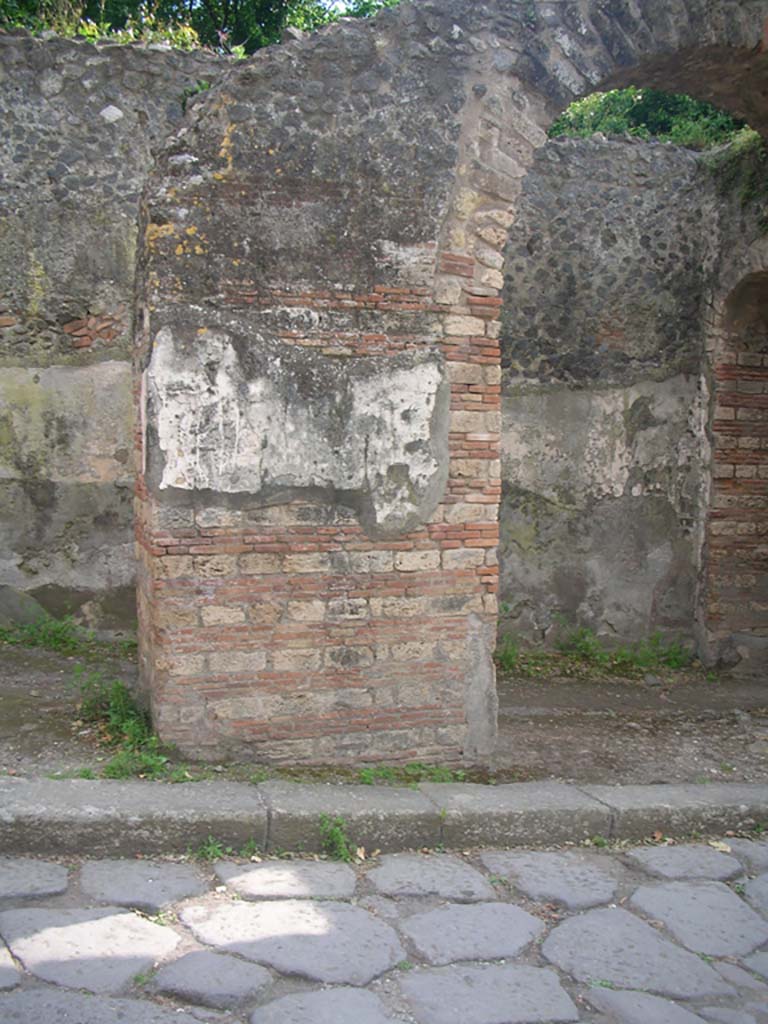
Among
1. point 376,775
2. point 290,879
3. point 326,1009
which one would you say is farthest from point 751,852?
point 326,1009

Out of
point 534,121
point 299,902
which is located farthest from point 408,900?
point 534,121

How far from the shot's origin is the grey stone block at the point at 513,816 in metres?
3.79

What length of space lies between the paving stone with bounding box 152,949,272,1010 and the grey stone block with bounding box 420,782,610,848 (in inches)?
46.5

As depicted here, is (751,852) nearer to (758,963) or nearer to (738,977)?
(758,963)

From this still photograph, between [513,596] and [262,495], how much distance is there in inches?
122

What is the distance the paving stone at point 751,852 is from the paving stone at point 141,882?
2111 millimetres

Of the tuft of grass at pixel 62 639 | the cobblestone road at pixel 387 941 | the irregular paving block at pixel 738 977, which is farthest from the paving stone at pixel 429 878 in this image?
the tuft of grass at pixel 62 639

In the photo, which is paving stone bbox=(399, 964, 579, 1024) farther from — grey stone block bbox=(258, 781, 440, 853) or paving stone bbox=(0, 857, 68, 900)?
paving stone bbox=(0, 857, 68, 900)

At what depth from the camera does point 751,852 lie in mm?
3893

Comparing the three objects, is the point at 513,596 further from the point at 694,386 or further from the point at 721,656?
the point at 694,386

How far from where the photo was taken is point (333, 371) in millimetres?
4031

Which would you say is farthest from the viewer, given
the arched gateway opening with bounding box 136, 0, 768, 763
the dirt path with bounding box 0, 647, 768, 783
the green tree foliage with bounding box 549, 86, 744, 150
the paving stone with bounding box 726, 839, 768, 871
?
the green tree foliage with bounding box 549, 86, 744, 150

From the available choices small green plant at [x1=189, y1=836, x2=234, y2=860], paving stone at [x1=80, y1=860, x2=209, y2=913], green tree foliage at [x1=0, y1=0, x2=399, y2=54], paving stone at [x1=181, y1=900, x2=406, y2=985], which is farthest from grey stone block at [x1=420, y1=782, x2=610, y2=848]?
green tree foliage at [x1=0, y1=0, x2=399, y2=54]

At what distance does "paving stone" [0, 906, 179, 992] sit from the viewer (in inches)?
105
